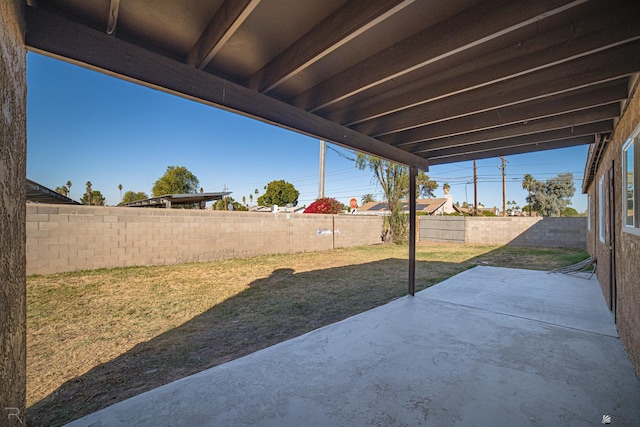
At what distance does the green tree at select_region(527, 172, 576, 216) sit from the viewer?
2681 cm

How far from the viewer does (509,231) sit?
13.3 meters

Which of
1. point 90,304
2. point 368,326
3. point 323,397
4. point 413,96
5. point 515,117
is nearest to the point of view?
point 323,397

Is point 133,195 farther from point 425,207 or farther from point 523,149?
point 523,149

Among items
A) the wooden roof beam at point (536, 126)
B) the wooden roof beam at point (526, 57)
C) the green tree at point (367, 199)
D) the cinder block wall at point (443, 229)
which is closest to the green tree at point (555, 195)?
the green tree at point (367, 199)

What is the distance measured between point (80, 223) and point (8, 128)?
6.74 meters

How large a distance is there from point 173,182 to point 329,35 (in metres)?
25.5

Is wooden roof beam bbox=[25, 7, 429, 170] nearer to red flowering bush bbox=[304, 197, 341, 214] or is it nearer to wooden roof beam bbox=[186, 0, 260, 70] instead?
wooden roof beam bbox=[186, 0, 260, 70]

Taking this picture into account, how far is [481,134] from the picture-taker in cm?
354

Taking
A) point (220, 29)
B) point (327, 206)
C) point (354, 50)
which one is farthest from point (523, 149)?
point (327, 206)

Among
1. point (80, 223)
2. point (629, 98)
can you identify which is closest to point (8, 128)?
point (629, 98)

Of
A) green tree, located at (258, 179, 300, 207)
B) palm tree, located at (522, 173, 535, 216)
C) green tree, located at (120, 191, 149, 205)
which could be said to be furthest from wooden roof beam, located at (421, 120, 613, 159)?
green tree, located at (120, 191, 149, 205)

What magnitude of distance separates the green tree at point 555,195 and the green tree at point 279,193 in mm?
23875

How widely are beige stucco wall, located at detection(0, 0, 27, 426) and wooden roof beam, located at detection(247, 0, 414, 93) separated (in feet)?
4.40

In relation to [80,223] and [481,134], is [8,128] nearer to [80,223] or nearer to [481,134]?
[481,134]
